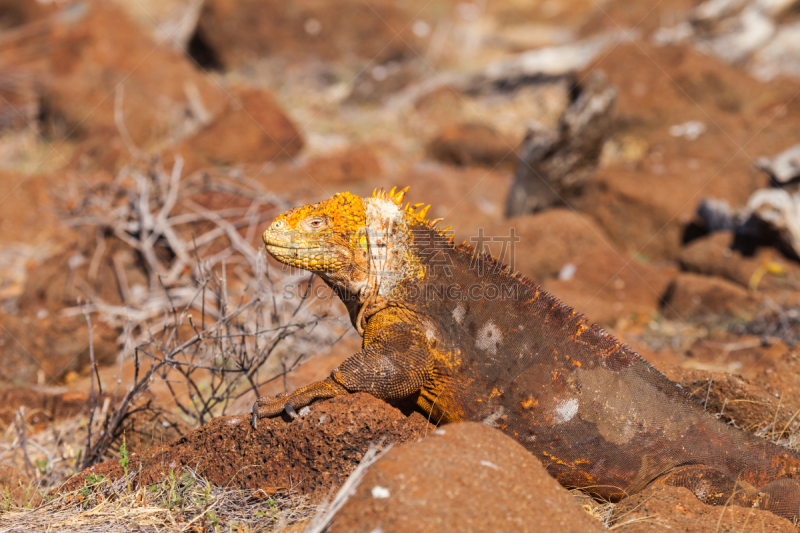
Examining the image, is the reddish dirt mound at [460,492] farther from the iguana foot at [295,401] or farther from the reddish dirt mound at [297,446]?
the iguana foot at [295,401]

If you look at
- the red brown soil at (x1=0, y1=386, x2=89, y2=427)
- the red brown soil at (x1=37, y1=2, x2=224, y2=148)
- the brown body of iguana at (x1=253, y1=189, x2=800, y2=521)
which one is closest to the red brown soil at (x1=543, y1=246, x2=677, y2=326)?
the brown body of iguana at (x1=253, y1=189, x2=800, y2=521)

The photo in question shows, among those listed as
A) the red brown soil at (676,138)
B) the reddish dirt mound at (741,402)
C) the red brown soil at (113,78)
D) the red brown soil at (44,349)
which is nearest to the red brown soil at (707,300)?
the red brown soil at (676,138)

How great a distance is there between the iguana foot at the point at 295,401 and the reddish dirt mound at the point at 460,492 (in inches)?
24.4

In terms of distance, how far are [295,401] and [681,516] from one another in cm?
193

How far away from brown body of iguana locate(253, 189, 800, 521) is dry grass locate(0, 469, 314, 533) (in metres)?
0.45

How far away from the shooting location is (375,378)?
297 centimetres

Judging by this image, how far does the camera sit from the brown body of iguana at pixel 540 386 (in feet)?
10.2

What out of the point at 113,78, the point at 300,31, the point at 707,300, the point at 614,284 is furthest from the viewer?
the point at 300,31

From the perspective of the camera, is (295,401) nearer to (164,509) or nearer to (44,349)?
(164,509)

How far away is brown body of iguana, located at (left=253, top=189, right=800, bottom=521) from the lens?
10.2 feet

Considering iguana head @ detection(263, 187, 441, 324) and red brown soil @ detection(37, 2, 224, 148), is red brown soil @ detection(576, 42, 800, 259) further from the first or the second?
red brown soil @ detection(37, 2, 224, 148)

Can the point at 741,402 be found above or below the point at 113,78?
below

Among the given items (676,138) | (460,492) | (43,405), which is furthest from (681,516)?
(676,138)

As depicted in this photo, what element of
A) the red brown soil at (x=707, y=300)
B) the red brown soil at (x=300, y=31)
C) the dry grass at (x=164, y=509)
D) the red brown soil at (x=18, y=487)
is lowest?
the red brown soil at (x=707, y=300)
